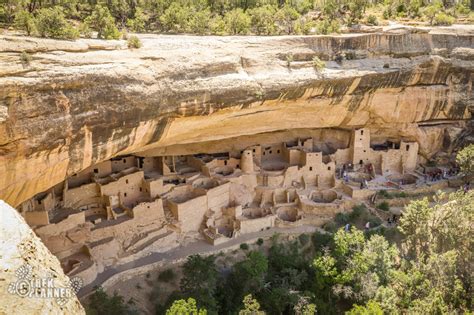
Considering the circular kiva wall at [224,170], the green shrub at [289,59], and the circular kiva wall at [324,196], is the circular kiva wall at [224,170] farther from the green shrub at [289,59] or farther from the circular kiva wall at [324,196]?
the green shrub at [289,59]

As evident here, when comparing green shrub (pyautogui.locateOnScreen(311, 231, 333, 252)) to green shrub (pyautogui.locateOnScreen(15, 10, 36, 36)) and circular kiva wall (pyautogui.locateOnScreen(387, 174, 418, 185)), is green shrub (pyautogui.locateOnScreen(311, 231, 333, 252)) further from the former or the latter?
green shrub (pyautogui.locateOnScreen(15, 10, 36, 36))

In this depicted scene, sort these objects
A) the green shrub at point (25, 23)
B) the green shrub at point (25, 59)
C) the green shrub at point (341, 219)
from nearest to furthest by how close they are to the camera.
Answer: the green shrub at point (25, 59) → the green shrub at point (25, 23) → the green shrub at point (341, 219)

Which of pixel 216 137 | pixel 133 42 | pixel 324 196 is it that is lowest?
pixel 324 196

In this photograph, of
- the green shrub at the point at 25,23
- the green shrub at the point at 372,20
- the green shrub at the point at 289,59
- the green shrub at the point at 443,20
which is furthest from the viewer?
the green shrub at the point at 372,20

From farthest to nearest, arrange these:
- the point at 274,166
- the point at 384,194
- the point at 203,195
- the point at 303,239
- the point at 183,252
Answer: the point at 274,166
the point at 384,194
the point at 303,239
the point at 203,195
the point at 183,252

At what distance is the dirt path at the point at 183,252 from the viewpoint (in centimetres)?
1466

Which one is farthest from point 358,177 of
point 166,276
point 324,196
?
point 166,276

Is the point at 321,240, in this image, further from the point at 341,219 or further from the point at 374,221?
the point at 374,221

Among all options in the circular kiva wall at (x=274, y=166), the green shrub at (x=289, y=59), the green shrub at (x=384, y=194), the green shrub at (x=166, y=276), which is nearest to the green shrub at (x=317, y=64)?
the green shrub at (x=289, y=59)

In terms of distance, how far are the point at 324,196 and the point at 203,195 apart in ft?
20.7

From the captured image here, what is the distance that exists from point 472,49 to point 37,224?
19.9 metres

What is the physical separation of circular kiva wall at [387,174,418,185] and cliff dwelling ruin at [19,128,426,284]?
0.16 feet

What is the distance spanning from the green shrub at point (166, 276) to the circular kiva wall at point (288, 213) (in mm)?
6052

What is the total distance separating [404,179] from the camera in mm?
22453
